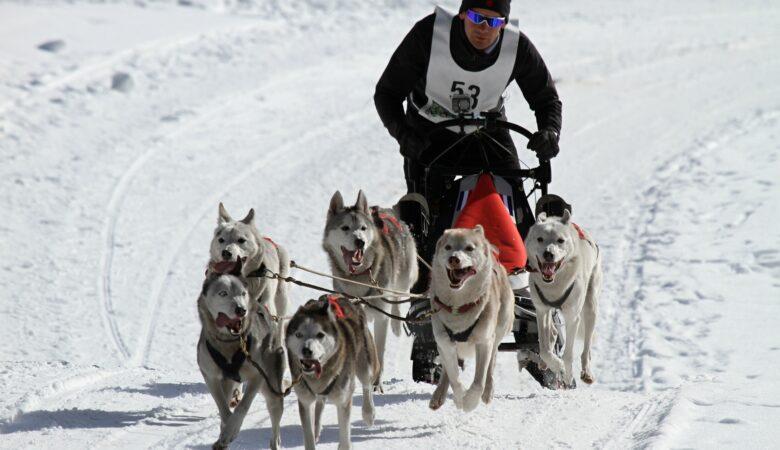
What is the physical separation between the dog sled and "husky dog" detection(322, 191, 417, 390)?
0.11 metres

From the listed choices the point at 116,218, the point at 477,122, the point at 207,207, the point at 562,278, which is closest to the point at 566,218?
the point at 562,278

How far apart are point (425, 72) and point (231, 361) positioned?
7.55 feet

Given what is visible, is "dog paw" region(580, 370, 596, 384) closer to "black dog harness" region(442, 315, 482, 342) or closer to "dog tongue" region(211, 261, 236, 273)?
"black dog harness" region(442, 315, 482, 342)

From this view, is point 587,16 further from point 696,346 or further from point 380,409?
point 380,409

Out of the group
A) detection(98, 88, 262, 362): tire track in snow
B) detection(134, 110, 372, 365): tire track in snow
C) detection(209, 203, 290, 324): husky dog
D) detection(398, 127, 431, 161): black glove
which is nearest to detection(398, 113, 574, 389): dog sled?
detection(398, 127, 431, 161): black glove

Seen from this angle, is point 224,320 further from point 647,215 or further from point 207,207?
point 647,215

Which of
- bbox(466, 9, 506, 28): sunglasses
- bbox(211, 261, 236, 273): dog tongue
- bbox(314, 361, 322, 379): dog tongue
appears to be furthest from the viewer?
bbox(466, 9, 506, 28): sunglasses

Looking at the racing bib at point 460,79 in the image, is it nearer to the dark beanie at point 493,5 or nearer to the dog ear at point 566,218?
the dark beanie at point 493,5

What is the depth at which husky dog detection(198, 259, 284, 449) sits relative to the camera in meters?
4.77

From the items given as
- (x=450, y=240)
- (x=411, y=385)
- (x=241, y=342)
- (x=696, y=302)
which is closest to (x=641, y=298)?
(x=696, y=302)

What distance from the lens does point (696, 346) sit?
800 cm

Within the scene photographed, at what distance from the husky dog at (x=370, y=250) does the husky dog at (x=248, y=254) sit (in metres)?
0.33

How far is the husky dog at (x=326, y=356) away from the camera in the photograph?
454cm

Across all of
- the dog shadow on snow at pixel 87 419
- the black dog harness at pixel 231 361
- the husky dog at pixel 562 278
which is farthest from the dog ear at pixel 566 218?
the dog shadow on snow at pixel 87 419
